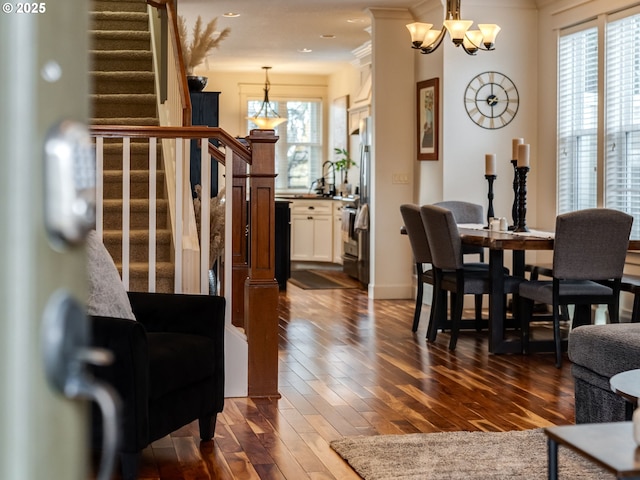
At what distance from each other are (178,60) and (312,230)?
22.2 ft

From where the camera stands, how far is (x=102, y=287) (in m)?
3.12

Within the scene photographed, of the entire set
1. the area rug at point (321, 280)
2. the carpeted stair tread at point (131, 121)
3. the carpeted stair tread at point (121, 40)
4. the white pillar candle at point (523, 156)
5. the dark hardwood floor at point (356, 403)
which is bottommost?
the dark hardwood floor at point (356, 403)

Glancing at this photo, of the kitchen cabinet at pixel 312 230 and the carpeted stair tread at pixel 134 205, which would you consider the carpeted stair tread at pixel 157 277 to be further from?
the kitchen cabinet at pixel 312 230

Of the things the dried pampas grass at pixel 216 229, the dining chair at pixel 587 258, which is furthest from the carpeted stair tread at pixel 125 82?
the dining chair at pixel 587 258

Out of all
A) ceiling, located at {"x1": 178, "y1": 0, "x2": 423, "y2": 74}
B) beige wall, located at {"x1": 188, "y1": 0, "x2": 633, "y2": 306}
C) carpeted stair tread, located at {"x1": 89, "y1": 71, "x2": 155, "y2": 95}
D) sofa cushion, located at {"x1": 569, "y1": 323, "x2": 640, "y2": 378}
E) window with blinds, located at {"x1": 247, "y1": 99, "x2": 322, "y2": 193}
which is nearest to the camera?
sofa cushion, located at {"x1": 569, "y1": 323, "x2": 640, "y2": 378}

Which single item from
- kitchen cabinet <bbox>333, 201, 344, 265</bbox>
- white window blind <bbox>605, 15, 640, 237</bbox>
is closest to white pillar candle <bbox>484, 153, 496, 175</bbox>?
white window blind <bbox>605, 15, 640, 237</bbox>

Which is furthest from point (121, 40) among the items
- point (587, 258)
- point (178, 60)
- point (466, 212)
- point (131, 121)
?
point (587, 258)

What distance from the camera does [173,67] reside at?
225 inches

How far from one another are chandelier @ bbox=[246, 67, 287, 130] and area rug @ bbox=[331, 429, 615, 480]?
8868 mm

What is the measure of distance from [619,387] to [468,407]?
5.47 feet

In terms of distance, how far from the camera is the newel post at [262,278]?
4262mm

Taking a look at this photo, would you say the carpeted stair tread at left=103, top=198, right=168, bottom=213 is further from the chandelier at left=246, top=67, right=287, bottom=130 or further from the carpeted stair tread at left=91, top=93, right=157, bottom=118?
the chandelier at left=246, top=67, right=287, bottom=130

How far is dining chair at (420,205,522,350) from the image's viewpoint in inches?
221

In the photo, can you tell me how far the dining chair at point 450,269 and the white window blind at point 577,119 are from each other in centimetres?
153
